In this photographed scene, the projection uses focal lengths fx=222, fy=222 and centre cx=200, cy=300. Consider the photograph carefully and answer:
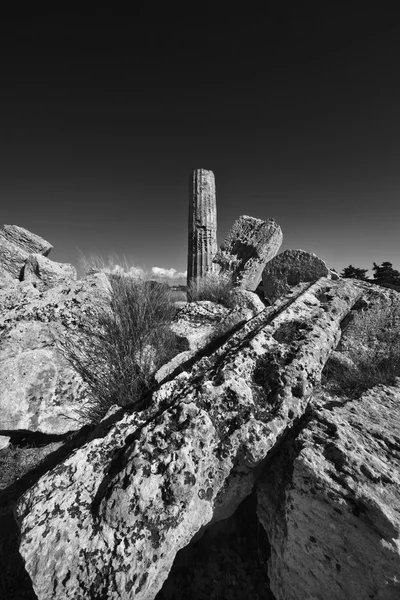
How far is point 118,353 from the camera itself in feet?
8.70

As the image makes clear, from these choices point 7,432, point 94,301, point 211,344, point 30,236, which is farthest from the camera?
point 30,236

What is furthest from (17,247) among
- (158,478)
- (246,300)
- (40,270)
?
(158,478)

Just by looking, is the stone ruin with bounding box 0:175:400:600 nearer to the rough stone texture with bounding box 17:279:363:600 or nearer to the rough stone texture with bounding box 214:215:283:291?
the rough stone texture with bounding box 17:279:363:600

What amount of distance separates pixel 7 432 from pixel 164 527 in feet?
7.18

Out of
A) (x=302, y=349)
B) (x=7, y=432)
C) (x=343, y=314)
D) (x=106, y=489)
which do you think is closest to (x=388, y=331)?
(x=343, y=314)

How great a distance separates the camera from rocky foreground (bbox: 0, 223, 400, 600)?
1.04 metres

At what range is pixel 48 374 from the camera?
2.48 m

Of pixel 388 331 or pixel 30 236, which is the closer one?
pixel 388 331

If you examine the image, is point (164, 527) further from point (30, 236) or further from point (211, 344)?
point (30, 236)

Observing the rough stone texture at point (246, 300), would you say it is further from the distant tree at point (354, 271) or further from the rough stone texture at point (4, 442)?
the distant tree at point (354, 271)

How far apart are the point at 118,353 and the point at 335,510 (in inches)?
90.4

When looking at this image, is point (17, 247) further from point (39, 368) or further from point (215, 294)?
point (39, 368)

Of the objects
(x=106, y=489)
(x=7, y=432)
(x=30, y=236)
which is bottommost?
(x=7, y=432)

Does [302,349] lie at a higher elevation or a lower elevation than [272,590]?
higher
